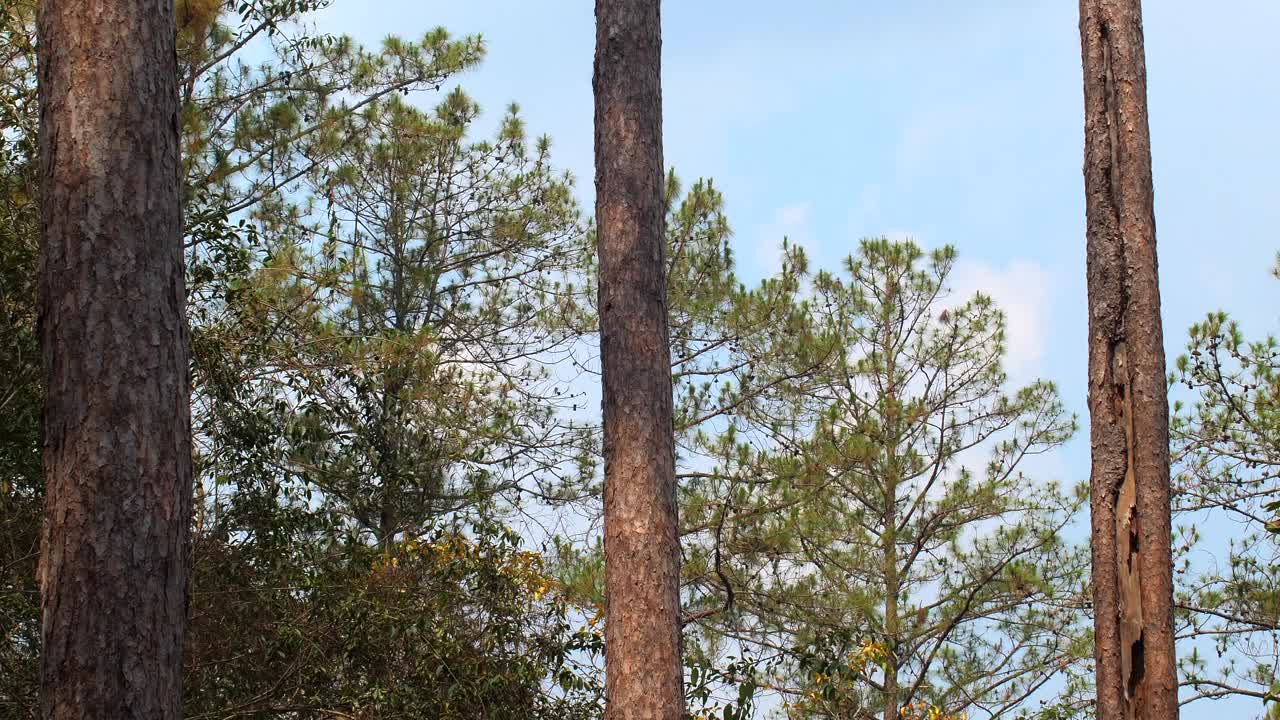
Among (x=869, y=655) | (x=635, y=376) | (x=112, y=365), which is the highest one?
(x=635, y=376)

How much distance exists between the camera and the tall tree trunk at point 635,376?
515 cm

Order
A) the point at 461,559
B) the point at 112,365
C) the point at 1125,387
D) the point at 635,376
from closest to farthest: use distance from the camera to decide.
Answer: the point at 112,365
the point at 1125,387
the point at 635,376
the point at 461,559

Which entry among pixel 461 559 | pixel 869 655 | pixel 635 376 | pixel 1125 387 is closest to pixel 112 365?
pixel 635 376

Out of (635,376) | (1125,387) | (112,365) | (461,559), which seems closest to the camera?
(112,365)

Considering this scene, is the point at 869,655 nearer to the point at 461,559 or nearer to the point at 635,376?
the point at 461,559

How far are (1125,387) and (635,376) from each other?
1.94 meters

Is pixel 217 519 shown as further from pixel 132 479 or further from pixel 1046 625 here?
pixel 1046 625

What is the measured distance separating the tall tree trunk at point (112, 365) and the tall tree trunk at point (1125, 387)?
3248 mm

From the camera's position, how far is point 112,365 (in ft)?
12.0

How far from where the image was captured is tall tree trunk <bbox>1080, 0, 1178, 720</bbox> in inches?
187

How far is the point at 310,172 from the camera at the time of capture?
12.2 metres

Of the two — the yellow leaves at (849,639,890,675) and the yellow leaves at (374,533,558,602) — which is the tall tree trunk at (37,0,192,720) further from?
the yellow leaves at (849,639,890,675)

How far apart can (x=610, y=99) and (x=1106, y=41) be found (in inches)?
83.2

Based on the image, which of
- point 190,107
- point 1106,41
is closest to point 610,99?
point 1106,41
